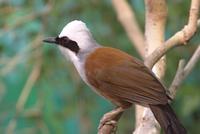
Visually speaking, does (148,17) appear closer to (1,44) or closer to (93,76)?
(93,76)

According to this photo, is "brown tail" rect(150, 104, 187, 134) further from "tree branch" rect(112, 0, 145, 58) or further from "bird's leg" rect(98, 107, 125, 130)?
"tree branch" rect(112, 0, 145, 58)

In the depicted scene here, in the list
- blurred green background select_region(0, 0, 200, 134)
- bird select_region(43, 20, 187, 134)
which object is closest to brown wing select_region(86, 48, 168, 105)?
bird select_region(43, 20, 187, 134)

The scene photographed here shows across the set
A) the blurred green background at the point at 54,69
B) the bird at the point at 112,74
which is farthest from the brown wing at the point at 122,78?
the blurred green background at the point at 54,69

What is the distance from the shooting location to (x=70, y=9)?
2869 millimetres

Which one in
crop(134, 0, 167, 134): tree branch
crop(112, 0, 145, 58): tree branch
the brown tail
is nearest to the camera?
the brown tail

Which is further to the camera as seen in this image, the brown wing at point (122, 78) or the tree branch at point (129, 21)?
the tree branch at point (129, 21)

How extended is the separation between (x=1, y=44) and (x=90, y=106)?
540mm

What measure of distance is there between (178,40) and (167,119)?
0.23 meters

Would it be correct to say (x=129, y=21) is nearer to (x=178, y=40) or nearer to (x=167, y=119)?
(x=178, y=40)

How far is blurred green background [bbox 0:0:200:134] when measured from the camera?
2.54m

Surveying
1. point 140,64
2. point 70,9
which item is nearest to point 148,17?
point 140,64

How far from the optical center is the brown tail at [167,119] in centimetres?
135

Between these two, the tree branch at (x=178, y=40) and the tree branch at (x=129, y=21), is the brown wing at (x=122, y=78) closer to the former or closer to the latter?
the tree branch at (x=178, y=40)

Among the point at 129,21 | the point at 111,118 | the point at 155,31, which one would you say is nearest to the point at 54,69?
the point at 129,21
